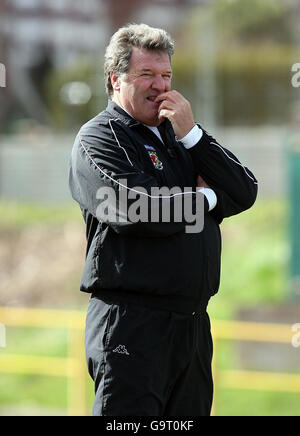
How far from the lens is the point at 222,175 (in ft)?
9.89

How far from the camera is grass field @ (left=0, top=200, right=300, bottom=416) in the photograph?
8.58 metres

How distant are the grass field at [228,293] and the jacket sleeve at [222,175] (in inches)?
177

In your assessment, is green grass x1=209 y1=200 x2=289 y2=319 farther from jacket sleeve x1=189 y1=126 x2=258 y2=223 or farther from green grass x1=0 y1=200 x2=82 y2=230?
jacket sleeve x1=189 y1=126 x2=258 y2=223

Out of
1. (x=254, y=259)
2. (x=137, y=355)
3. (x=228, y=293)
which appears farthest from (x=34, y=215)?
(x=137, y=355)

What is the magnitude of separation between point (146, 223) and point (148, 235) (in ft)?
0.21

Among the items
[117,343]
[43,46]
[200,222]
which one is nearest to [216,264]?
[200,222]

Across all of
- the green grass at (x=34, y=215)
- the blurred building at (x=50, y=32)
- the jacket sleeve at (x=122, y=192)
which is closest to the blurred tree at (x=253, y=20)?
the blurred building at (x=50, y=32)

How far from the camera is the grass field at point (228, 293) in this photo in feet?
28.1

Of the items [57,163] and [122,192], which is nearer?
[122,192]

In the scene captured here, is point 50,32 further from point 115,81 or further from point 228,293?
point 115,81

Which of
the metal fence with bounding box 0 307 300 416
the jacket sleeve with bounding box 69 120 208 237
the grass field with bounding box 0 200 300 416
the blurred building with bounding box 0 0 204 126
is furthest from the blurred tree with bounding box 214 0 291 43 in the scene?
the jacket sleeve with bounding box 69 120 208 237

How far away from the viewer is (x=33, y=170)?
1630cm

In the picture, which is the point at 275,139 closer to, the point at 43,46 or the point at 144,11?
the point at 144,11

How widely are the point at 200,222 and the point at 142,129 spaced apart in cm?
44
